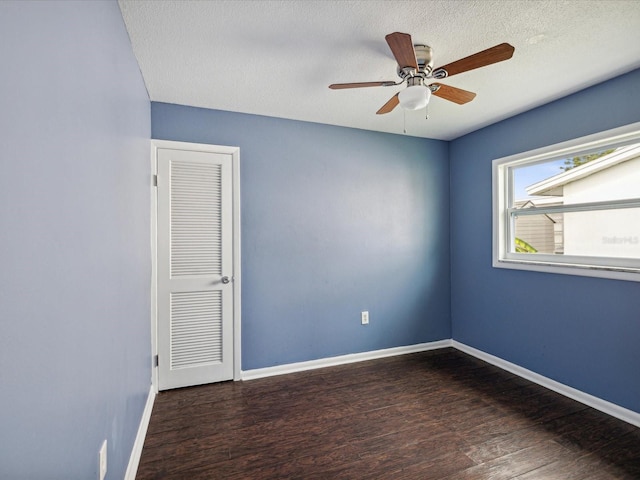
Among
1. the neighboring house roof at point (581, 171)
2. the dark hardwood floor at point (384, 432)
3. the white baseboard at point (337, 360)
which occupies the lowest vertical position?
the dark hardwood floor at point (384, 432)

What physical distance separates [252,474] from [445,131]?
3600mm

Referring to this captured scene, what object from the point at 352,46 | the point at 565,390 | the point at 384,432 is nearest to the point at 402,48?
the point at 352,46

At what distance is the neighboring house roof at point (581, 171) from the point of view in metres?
2.45

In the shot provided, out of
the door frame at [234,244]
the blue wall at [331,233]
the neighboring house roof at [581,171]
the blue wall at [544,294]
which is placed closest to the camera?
the blue wall at [544,294]

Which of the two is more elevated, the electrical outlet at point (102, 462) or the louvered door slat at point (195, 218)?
the louvered door slat at point (195, 218)

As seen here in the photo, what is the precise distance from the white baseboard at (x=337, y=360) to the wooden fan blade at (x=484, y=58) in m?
2.74

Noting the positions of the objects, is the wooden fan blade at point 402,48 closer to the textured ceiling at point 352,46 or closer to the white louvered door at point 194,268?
the textured ceiling at point 352,46

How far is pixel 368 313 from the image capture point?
3.55m

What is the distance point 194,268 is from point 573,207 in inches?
132

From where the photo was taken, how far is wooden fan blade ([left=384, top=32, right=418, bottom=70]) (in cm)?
157

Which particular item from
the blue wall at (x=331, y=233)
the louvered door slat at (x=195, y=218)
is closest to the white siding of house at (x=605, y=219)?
the blue wall at (x=331, y=233)

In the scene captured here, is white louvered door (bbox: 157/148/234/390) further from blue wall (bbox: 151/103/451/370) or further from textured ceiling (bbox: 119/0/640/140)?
textured ceiling (bbox: 119/0/640/140)

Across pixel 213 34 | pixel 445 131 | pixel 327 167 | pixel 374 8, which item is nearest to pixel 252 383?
pixel 327 167

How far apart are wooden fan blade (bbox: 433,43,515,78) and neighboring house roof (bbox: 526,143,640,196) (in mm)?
1556
